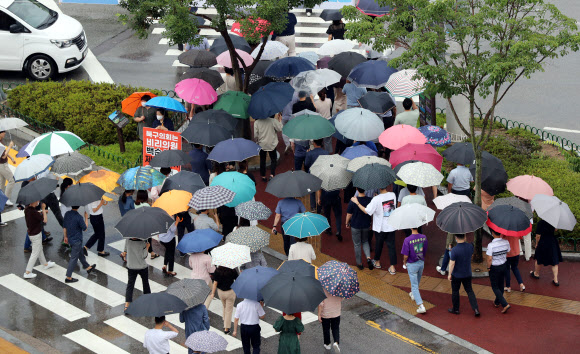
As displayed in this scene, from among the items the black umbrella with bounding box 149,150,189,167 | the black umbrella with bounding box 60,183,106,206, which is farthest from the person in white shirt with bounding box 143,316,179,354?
the black umbrella with bounding box 149,150,189,167

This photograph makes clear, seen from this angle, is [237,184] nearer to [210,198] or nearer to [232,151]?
[210,198]

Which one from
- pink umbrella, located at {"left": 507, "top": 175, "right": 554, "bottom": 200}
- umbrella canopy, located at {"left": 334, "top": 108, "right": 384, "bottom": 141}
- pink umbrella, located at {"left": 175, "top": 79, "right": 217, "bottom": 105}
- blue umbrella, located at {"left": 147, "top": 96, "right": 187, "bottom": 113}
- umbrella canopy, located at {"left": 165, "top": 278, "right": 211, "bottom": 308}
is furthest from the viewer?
pink umbrella, located at {"left": 175, "top": 79, "right": 217, "bottom": 105}

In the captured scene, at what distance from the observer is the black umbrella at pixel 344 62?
73.3ft

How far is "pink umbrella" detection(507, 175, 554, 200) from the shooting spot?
53.9 feet

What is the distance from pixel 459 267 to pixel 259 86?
895 cm

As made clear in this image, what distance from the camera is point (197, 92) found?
20.4 meters

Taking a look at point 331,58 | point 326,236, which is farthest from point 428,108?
point 326,236

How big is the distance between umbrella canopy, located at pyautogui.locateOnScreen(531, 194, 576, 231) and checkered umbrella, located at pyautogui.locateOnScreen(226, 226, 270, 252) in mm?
5149

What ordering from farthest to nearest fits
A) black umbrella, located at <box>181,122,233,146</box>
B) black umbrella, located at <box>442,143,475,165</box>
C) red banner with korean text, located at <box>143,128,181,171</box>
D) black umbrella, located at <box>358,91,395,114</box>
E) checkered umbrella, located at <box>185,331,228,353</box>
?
black umbrella, located at <box>358,91,395,114</box>
red banner with korean text, located at <box>143,128,181,171</box>
black umbrella, located at <box>181,122,233,146</box>
black umbrella, located at <box>442,143,475,165</box>
checkered umbrella, located at <box>185,331,228,353</box>

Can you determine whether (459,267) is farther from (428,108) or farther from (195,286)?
(428,108)

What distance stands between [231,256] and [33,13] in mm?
15361

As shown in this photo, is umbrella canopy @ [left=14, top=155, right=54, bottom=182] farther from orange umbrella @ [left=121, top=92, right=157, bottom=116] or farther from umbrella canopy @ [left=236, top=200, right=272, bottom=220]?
umbrella canopy @ [left=236, top=200, right=272, bottom=220]

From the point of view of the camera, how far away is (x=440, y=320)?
49.2ft

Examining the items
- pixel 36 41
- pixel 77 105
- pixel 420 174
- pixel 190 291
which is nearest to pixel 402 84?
pixel 420 174
